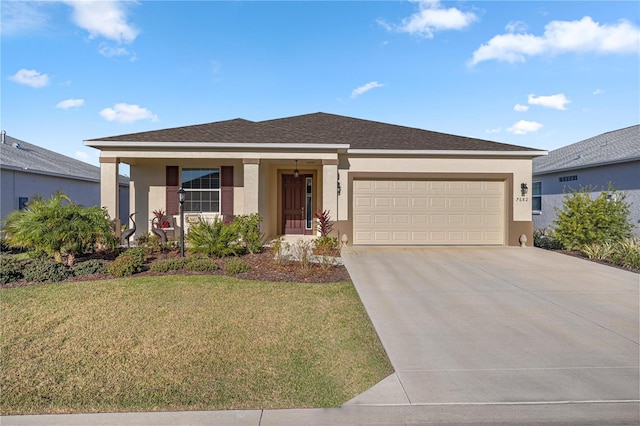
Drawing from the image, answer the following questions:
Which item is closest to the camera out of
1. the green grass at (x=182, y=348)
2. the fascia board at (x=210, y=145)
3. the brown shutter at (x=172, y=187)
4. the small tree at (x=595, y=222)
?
the green grass at (x=182, y=348)

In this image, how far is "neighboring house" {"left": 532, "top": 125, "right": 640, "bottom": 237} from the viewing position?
1230cm

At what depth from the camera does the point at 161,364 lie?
4031 millimetres

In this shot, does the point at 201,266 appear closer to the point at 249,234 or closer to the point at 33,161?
the point at 249,234

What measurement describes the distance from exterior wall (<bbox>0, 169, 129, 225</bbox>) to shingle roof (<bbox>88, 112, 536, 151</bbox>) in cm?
587

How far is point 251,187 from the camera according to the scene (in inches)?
452

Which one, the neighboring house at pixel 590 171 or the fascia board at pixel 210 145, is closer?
the fascia board at pixel 210 145

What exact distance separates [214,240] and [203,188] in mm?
4087

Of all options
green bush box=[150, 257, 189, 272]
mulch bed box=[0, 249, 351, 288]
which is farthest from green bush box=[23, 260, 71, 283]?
green bush box=[150, 257, 189, 272]

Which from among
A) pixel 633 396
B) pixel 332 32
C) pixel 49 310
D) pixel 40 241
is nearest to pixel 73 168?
pixel 40 241

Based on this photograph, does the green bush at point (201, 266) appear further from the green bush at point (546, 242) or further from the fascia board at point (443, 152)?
the green bush at point (546, 242)

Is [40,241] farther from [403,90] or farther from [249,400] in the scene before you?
[403,90]

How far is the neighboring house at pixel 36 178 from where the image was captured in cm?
1397

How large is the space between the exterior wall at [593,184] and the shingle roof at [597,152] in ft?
1.07

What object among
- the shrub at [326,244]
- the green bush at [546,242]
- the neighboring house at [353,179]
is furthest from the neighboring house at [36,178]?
the green bush at [546,242]
